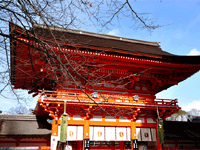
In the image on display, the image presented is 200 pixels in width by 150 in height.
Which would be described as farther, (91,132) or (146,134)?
(146,134)

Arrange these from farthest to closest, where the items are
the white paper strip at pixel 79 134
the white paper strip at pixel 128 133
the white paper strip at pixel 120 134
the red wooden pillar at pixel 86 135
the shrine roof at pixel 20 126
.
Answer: the white paper strip at pixel 128 133
the white paper strip at pixel 120 134
the shrine roof at pixel 20 126
the white paper strip at pixel 79 134
the red wooden pillar at pixel 86 135

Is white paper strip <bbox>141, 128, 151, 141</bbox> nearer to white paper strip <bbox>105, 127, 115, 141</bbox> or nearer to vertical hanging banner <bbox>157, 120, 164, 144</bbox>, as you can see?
vertical hanging banner <bbox>157, 120, 164, 144</bbox>

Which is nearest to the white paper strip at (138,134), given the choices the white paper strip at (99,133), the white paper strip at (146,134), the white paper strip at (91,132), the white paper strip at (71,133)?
the white paper strip at (146,134)

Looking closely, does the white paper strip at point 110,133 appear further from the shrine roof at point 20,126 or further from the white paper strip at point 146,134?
the shrine roof at point 20,126

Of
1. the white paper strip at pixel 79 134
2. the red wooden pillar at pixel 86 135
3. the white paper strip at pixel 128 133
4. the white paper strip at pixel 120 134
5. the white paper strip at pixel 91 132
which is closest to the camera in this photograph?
the red wooden pillar at pixel 86 135

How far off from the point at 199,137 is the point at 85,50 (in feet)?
33.0

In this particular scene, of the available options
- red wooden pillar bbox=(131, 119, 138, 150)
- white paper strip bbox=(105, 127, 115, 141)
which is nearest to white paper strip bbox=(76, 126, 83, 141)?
white paper strip bbox=(105, 127, 115, 141)

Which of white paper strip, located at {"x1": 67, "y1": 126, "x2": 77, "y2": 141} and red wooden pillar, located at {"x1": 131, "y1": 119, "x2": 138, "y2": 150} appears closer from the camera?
white paper strip, located at {"x1": 67, "y1": 126, "x2": 77, "y2": 141}

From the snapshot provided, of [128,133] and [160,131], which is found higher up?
[160,131]

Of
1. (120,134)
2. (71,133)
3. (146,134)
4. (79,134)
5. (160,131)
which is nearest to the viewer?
(71,133)

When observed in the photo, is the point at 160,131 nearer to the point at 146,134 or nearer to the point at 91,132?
the point at 146,134

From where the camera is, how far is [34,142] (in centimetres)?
951

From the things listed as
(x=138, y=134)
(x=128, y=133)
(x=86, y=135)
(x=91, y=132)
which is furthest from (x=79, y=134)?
(x=138, y=134)

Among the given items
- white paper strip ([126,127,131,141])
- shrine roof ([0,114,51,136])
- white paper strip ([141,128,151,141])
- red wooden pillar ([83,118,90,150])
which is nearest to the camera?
red wooden pillar ([83,118,90,150])
